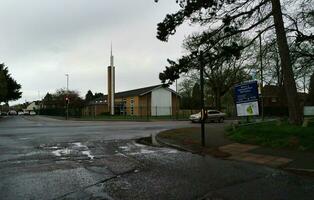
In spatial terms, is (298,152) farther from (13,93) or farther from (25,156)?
(13,93)

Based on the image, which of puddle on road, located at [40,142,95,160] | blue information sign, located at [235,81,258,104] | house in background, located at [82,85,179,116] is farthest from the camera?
house in background, located at [82,85,179,116]

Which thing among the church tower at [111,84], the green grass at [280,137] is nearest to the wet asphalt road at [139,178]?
the green grass at [280,137]

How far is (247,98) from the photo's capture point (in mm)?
18656

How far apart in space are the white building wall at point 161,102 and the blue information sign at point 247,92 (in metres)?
50.3

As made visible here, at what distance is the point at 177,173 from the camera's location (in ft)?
32.0

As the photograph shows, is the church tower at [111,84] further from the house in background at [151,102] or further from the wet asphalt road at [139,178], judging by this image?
the wet asphalt road at [139,178]

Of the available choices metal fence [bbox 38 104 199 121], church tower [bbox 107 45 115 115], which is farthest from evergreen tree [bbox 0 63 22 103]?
church tower [bbox 107 45 115 115]

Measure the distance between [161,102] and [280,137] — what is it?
56.4 meters

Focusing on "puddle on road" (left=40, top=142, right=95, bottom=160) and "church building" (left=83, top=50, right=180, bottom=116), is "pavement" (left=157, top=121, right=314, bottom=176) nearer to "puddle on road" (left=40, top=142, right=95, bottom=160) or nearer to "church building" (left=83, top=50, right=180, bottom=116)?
"puddle on road" (left=40, top=142, right=95, bottom=160)

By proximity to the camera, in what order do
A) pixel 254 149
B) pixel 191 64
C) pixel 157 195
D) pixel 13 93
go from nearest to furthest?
pixel 157 195
pixel 254 149
pixel 191 64
pixel 13 93

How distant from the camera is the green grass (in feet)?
45.1

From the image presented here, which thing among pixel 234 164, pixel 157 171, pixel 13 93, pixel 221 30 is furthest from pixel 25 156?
pixel 13 93

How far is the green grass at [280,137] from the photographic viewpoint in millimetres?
13744

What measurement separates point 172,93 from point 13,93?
120 feet
